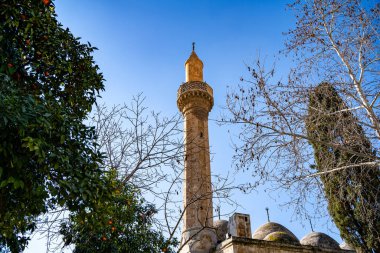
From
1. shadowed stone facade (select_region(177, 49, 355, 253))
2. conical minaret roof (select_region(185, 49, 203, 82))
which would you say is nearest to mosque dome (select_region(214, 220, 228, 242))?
shadowed stone facade (select_region(177, 49, 355, 253))

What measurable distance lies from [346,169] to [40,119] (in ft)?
26.8

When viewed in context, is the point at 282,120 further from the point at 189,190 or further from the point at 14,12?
the point at 189,190

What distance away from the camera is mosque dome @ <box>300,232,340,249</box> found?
→ 16688 mm

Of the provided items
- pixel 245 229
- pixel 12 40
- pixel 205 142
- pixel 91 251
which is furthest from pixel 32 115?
pixel 205 142

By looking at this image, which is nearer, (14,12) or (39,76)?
(14,12)

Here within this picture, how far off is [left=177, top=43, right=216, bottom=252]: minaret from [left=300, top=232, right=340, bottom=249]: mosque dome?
17.8ft

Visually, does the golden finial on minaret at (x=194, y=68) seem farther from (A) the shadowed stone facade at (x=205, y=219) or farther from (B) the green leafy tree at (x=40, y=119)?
(B) the green leafy tree at (x=40, y=119)

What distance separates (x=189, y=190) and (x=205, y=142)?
299 centimetres

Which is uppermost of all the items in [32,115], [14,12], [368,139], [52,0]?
[52,0]

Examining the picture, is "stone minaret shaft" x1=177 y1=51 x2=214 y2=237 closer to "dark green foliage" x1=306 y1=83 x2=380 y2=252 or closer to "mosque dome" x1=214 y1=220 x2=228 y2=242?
"mosque dome" x1=214 y1=220 x2=228 y2=242

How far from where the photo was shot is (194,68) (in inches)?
843

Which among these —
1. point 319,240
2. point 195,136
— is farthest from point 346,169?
point 195,136

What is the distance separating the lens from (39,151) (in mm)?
3969

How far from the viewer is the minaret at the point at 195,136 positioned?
1625 cm
